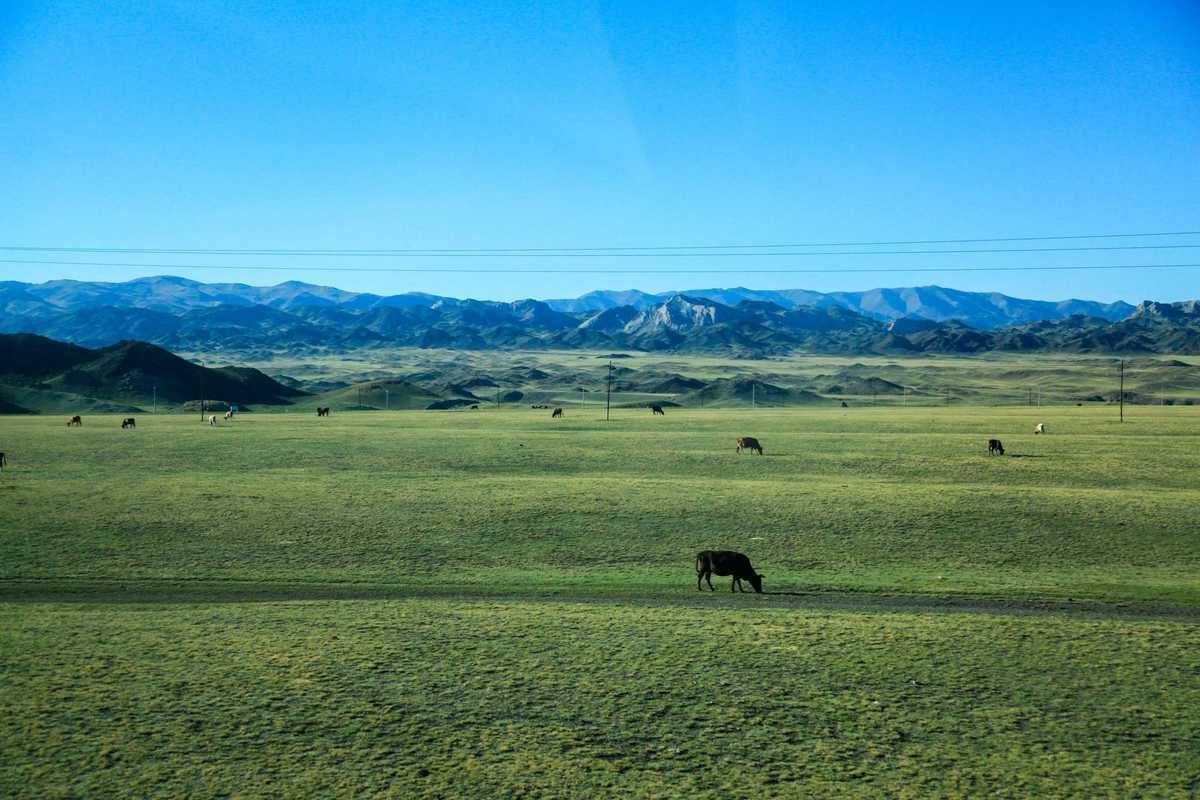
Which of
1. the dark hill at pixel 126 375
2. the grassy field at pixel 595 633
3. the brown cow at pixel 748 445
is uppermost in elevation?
the dark hill at pixel 126 375

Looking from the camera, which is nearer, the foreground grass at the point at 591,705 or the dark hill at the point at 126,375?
the foreground grass at the point at 591,705

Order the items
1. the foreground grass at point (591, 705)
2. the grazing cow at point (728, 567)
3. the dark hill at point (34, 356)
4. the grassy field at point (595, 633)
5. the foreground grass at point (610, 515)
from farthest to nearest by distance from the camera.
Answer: the dark hill at point (34, 356)
the foreground grass at point (610, 515)
the grazing cow at point (728, 567)
the grassy field at point (595, 633)
the foreground grass at point (591, 705)

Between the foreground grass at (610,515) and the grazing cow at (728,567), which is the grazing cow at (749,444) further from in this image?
the grazing cow at (728,567)

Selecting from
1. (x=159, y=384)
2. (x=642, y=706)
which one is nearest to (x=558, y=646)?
(x=642, y=706)

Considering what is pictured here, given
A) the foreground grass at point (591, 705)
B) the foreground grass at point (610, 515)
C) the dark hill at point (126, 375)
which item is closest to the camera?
the foreground grass at point (591, 705)

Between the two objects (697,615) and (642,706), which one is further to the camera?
(697,615)

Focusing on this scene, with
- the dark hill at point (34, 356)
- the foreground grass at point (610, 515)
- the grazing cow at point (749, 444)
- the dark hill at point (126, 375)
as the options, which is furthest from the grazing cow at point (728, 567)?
the dark hill at point (34, 356)

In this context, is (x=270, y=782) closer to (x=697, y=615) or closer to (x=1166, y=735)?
(x=697, y=615)
